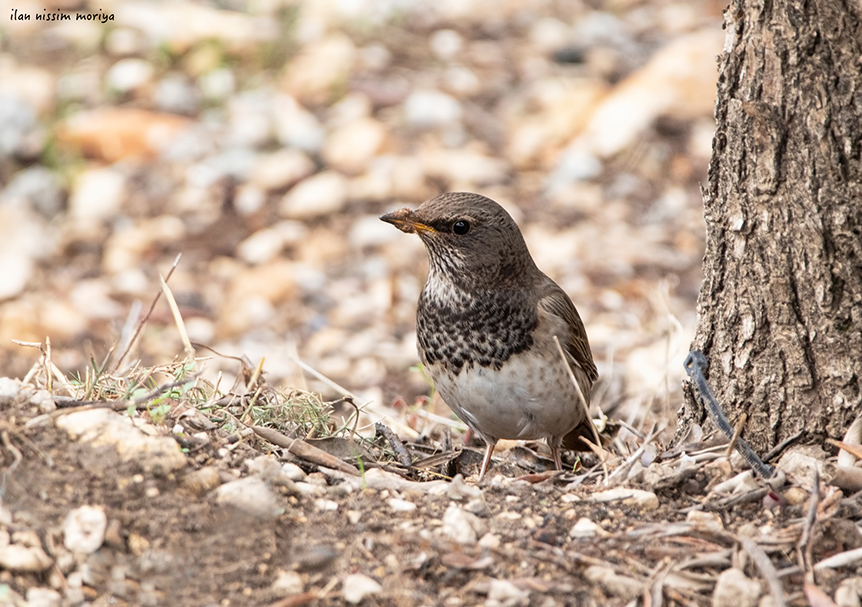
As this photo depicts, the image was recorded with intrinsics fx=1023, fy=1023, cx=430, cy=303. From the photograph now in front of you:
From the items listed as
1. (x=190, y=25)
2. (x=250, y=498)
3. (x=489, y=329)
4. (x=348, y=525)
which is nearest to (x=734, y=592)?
(x=348, y=525)

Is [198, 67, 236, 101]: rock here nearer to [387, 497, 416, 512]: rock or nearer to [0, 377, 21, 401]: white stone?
[0, 377, 21, 401]: white stone

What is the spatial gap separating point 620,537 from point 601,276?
17.3 ft

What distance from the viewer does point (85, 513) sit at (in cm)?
301

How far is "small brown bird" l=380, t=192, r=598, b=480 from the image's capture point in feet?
15.6

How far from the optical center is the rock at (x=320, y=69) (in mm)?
10250

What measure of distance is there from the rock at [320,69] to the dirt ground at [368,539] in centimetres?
714

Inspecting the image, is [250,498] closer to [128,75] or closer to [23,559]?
[23,559]

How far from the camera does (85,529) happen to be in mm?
2982

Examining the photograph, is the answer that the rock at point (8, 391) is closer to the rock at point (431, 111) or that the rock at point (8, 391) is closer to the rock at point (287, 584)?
the rock at point (287, 584)

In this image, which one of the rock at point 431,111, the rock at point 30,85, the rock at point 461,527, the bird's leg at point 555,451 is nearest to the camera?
the rock at point 461,527

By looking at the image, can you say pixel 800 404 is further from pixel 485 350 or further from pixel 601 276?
pixel 601 276

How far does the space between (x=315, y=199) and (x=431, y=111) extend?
1652 millimetres

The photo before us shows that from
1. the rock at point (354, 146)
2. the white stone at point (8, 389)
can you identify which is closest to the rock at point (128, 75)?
the rock at point (354, 146)

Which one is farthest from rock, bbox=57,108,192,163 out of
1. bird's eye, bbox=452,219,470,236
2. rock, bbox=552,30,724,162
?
bird's eye, bbox=452,219,470,236
